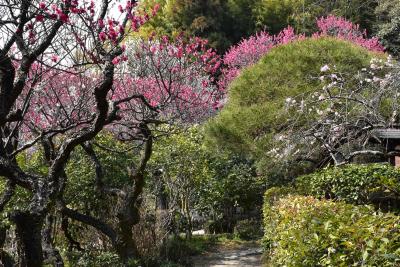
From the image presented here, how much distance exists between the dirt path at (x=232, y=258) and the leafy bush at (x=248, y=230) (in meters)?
1.12

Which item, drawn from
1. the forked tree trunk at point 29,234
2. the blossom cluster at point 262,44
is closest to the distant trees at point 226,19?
the blossom cluster at point 262,44

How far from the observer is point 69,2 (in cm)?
472

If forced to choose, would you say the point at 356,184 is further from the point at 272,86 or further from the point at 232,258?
the point at 272,86

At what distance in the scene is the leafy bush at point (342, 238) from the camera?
9.07 ft

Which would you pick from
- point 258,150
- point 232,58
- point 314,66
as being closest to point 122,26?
point 258,150

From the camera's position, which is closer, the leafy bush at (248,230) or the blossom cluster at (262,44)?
the leafy bush at (248,230)

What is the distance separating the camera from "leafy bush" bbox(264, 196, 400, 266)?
2.77 m

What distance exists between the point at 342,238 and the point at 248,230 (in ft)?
30.3

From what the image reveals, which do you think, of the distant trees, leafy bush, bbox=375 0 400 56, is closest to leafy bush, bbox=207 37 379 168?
leafy bush, bbox=375 0 400 56

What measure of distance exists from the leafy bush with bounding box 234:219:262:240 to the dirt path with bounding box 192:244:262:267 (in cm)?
112

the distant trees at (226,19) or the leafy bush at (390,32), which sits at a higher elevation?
the distant trees at (226,19)

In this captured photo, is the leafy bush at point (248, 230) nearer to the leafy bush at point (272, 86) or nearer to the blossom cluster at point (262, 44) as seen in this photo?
the leafy bush at point (272, 86)

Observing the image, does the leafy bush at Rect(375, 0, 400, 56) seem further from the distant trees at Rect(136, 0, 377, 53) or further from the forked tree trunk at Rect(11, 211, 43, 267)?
the forked tree trunk at Rect(11, 211, 43, 267)

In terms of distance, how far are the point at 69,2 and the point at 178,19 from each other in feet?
65.8
